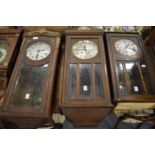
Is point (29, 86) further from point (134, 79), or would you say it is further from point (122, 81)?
point (134, 79)

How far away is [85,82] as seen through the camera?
1641mm

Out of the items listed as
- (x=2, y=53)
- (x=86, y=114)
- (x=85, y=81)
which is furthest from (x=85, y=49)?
(x=2, y=53)

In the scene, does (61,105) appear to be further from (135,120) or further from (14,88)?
(135,120)

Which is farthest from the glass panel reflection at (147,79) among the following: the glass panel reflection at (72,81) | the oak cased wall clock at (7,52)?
the oak cased wall clock at (7,52)

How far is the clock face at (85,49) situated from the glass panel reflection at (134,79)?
34 cm

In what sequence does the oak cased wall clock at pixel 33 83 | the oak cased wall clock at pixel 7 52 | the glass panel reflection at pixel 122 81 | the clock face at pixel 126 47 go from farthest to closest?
1. the clock face at pixel 126 47
2. the oak cased wall clock at pixel 7 52
3. the glass panel reflection at pixel 122 81
4. the oak cased wall clock at pixel 33 83

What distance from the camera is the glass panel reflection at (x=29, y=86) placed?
1548mm

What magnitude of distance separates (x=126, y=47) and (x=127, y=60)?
0.19m

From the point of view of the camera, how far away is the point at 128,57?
1.82 metres

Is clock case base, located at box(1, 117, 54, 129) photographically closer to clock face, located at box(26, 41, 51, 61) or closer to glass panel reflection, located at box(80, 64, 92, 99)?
glass panel reflection, located at box(80, 64, 92, 99)

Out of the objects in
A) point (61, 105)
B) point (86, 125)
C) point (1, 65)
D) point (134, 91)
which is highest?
point (1, 65)

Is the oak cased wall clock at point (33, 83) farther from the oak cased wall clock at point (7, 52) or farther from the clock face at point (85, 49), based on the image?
the clock face at point (85, 49)

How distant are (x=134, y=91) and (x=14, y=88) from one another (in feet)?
3.24
